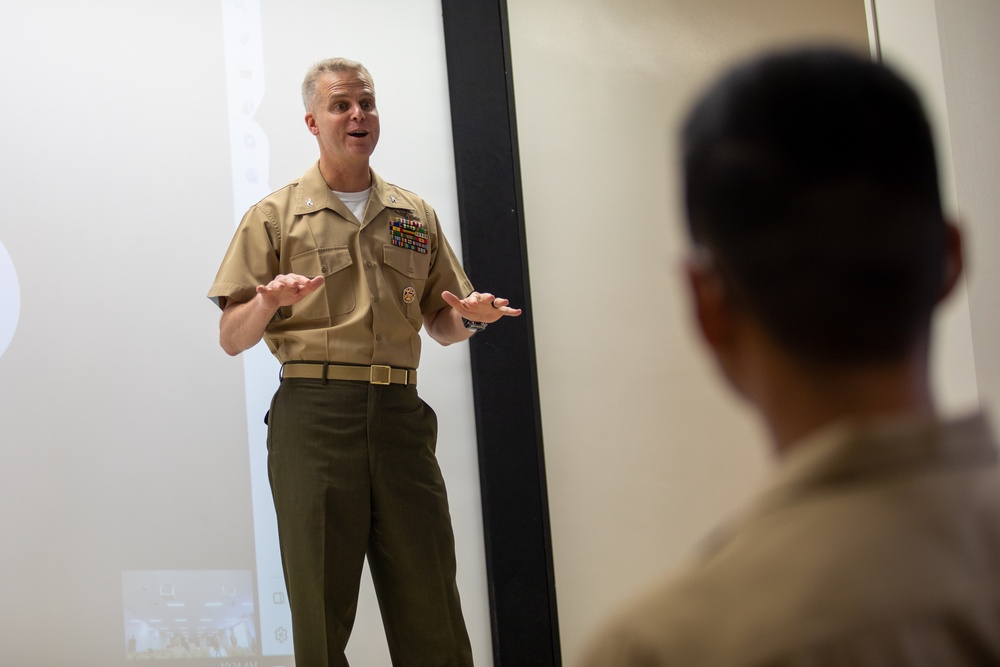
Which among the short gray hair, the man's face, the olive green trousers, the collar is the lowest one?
the olive green trousers

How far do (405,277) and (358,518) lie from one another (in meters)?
0.57

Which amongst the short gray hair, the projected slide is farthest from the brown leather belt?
the projected slide

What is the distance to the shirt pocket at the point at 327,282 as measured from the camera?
2.38m

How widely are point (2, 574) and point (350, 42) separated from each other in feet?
6.05

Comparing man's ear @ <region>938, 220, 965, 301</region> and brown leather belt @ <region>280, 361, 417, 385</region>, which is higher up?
brown leather belt @ <region>280, 361, 417, 385</region>

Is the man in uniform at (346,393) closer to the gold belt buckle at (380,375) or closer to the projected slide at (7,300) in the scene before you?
the gold belt buckle at (380,375)

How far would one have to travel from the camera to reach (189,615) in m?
2.96

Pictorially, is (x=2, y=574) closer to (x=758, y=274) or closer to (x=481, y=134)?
(x=481, y=134)

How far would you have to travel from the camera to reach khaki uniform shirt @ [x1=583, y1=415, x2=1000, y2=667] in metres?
0.43

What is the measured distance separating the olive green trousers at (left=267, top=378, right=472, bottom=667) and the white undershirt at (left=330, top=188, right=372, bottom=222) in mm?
430

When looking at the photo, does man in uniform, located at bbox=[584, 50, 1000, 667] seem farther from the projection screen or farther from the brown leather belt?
the projection screen

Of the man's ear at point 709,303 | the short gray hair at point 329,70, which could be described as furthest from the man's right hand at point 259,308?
the man's ear at point 709,303

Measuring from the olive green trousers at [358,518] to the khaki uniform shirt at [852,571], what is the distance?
191 centimetres

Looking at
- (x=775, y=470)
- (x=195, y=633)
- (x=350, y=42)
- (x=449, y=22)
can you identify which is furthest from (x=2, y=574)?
(x=775, y=470)
